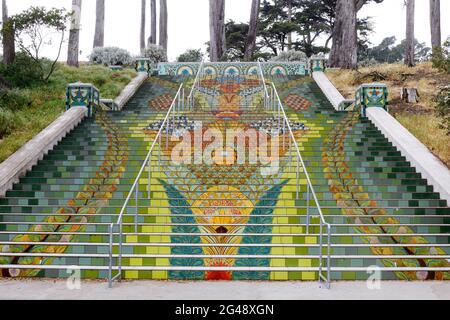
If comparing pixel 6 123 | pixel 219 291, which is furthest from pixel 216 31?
pixel 219 291

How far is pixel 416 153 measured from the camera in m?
10.2

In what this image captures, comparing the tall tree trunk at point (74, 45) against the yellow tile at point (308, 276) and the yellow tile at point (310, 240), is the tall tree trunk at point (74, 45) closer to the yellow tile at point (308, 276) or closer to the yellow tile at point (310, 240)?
the yellow tile at point (310, 240)

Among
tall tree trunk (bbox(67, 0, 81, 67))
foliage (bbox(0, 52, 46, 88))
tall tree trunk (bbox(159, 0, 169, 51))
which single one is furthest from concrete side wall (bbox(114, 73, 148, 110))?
tall tree trunk (bbox(159, 0, 169, 51))

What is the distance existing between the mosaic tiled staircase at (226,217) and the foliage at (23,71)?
705 centimetres

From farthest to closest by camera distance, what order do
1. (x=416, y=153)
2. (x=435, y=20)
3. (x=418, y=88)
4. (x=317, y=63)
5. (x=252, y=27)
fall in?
1. (x=252, y=27)
2. (x=435, y=20)
3. (x=317, y=63)
4. (x=418, y=88)
5. (x=416, y=153)

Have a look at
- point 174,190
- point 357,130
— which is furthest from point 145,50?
point 174,190

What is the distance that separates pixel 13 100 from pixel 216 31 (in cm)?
1255

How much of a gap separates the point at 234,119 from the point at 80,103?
429cm

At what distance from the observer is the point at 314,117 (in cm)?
1325

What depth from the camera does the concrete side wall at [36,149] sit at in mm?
9453

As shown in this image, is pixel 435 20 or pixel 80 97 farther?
pixel 435 20

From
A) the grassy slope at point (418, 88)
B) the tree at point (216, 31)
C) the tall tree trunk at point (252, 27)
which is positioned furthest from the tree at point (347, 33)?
the tree at point (216, 31)

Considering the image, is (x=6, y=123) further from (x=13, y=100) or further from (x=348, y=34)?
(x=348, y=34)

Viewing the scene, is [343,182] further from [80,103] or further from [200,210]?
[80,103]
